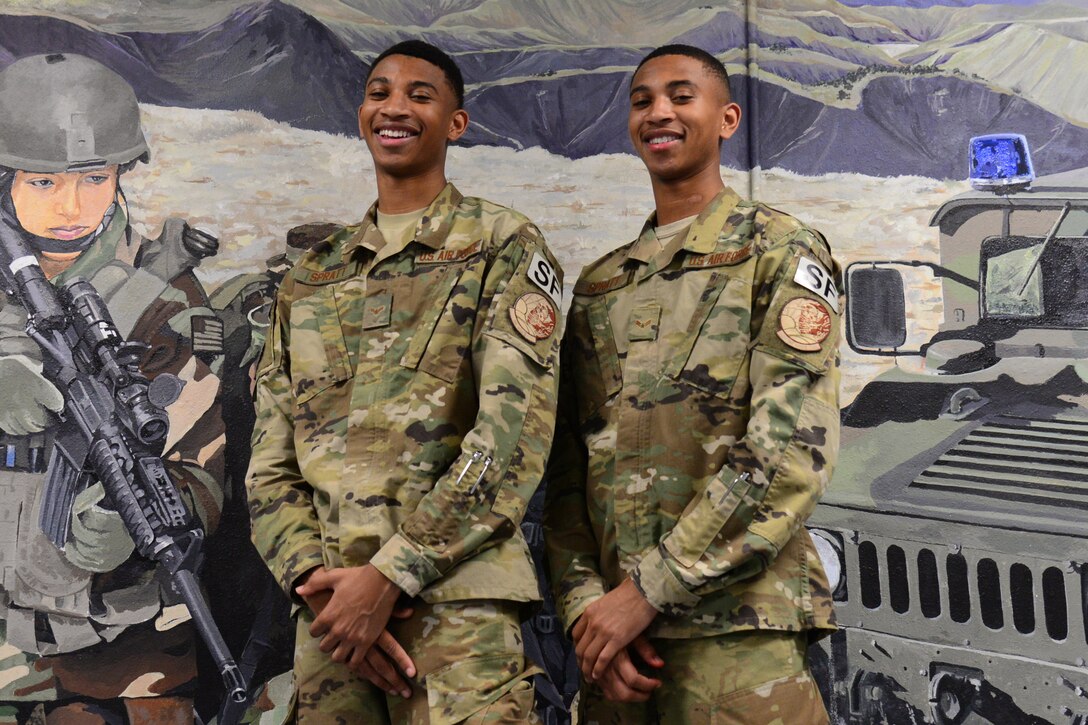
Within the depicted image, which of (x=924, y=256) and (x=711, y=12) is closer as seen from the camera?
(x=924, y=256)

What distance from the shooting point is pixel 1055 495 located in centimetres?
248

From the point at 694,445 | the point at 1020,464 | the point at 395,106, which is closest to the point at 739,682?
the point at 694,445

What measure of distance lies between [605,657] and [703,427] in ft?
1.50

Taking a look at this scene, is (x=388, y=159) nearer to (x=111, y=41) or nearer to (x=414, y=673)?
(x=414, y=673)

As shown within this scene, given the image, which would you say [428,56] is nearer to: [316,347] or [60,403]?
[316,347]

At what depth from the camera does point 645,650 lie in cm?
175

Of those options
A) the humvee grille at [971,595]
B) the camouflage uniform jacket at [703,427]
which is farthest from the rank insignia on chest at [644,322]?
the humvee grille at [971,595]

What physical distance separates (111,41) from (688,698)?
2426 mm

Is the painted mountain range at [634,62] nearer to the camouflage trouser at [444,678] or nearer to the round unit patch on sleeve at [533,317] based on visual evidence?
the round unit patch on sleeve at [533,317]

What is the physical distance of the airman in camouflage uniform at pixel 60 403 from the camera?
264 cm

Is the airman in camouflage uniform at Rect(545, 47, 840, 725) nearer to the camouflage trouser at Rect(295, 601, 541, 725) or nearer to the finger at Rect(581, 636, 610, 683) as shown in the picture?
the finger at Rect(581, 636, 610, 683)

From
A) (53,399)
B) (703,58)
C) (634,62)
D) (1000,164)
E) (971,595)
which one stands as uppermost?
(634,62)

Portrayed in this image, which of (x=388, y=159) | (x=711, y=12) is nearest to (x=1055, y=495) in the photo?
(x=711, y=12)

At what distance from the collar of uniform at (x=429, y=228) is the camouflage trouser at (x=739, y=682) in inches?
36.9
